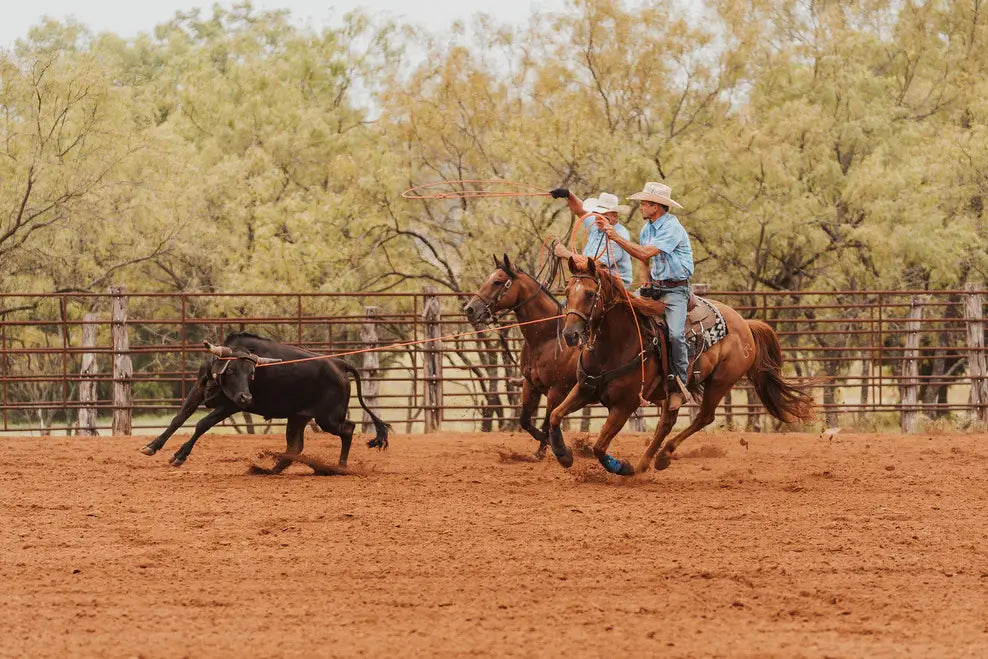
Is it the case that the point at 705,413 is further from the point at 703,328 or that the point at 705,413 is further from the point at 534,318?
the point at 534,318

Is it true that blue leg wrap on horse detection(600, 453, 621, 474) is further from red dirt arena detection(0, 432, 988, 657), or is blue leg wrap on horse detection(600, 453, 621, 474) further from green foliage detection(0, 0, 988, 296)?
green foliage detection(0, 0, 988, 296)

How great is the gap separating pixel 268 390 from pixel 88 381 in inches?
261

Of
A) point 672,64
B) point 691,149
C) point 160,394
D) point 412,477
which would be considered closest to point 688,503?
Answer: point 412,477

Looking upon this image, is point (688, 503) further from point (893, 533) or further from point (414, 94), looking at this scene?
point (414, 94)

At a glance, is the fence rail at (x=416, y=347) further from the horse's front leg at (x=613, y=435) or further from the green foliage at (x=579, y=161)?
the horse's front leg at (x=613, y=435)

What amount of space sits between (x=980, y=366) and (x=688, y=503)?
9.19 metres

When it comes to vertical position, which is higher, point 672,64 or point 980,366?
point 672,64

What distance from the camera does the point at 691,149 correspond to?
2230cm

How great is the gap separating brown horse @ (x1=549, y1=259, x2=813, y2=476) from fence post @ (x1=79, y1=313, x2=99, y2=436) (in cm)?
817

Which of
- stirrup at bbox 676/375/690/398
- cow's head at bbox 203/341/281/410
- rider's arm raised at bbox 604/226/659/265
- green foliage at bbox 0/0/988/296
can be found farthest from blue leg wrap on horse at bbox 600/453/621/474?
green foliage at bbox 0/0/988/296

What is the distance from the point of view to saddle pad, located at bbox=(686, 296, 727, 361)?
32.1ft

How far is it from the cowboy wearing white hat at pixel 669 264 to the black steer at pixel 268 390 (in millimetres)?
2789

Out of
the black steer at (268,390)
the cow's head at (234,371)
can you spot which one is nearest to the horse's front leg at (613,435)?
the black steer at (268,390)

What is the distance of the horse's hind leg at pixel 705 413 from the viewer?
1013cm
